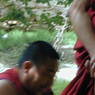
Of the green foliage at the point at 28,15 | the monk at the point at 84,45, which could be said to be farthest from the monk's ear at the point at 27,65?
the green foliage at the point at 28,15

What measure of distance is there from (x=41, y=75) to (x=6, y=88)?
0.48 ft

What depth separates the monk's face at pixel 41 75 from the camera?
1.48 metres

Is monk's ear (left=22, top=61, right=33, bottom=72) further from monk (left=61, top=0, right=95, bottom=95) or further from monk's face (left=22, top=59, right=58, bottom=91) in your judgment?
monk (left=61, top=0, right=95, bottom=95)

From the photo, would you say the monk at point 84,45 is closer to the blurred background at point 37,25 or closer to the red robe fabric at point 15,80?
the red robe fabric at point 15,80

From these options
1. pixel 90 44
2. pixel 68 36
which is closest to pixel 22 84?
pixel 90 44

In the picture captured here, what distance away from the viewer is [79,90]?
1.53 metres

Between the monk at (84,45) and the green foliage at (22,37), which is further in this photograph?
the green foliage at (22,37)

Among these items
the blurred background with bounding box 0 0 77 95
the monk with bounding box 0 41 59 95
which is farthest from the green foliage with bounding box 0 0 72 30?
the monk with bounding box 0 41 59 95

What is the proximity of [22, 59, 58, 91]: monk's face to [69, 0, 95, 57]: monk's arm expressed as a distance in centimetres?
22

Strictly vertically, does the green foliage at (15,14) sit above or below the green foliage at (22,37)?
above

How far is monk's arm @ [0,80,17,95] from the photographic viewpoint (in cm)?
144

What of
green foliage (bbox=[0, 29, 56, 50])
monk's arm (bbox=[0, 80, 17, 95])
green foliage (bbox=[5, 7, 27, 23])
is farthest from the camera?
green foliage (bbox=[0, 29, 56, 50])

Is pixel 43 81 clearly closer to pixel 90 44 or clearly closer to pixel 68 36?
pixel 90 44

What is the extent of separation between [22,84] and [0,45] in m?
3.97
